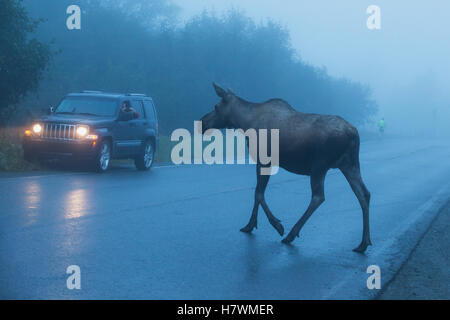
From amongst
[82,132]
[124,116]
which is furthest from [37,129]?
[124,116]

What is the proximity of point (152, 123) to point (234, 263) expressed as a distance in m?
13.4

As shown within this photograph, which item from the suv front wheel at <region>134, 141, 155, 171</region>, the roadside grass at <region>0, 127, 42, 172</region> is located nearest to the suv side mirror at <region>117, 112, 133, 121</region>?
the suv front wheel at <region>134, 141, 155, 171</region>

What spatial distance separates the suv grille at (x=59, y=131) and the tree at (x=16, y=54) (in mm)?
7343

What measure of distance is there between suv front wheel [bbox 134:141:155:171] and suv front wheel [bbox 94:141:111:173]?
1.64m

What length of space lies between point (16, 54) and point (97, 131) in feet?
26.6

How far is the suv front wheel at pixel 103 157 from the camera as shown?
1711cm

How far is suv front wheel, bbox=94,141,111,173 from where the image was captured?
17.1 m

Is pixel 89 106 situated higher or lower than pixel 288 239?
higher

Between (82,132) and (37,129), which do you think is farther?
(37,129)

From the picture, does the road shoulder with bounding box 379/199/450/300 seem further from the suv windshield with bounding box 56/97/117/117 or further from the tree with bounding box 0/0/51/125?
the tree with bounding box 0/0/51/125

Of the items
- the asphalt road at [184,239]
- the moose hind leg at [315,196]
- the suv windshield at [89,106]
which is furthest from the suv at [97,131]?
the moose hind leg at [315,196]

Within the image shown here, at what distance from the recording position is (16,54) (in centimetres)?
2345

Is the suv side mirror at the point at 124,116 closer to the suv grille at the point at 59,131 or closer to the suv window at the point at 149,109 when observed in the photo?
the suv grille at the point at 59,131

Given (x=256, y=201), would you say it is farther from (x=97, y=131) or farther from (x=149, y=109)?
(x=149, y=109)
